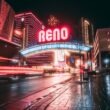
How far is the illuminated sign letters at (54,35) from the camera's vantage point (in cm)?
8312

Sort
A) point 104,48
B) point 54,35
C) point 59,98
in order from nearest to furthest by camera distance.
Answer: point 59,98, point 54,35, point 104,48

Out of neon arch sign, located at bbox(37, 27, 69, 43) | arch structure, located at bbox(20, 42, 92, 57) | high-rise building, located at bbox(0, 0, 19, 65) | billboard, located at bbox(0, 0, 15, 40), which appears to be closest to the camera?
high-rise building, located at bbox(0, 0, 19, 65)

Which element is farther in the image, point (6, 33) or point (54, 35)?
point (54, 35)

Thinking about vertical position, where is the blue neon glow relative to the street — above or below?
above

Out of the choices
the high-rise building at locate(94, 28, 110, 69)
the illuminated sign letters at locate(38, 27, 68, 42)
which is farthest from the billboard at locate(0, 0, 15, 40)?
the high-rise building at locate(94, 28, 110, 69)

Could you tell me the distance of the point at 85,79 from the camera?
3716 cm

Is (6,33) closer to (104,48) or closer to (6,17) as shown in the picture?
(6,17)

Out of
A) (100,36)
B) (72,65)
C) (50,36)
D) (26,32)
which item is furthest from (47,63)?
(26,32)

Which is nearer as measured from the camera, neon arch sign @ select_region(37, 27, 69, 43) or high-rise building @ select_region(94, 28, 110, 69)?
neon arch sign @ select_region(37, 27, 69, 43)

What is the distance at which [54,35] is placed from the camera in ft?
277

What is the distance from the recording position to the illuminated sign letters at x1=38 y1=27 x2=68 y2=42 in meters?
83.1

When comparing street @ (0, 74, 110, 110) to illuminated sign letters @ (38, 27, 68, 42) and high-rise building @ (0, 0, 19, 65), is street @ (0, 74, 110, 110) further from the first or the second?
illuminated sign letters @ (38, 27, 68, 42)

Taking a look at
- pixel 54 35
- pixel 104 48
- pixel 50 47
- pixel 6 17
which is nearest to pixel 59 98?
pixel 6 17

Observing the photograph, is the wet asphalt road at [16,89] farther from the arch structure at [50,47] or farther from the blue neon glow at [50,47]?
the blue neon glow at [50,47]
